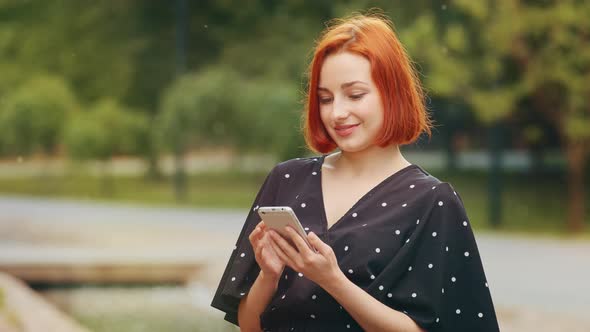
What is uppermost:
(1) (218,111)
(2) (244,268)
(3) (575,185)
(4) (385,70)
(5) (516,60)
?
(4) (385,70)

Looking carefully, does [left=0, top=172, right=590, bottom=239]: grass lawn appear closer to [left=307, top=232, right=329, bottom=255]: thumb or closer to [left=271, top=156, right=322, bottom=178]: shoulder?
[left=271, top=156, right=322, bottom=178]: shoulder

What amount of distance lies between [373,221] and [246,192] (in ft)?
28.2

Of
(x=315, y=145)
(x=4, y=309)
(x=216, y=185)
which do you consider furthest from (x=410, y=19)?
(x=315, y=145)

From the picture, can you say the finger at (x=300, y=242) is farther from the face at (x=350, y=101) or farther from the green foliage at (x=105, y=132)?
the green foliage at (x=105, y=132)

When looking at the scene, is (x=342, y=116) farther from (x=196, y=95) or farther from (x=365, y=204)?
(x=196, y=95)

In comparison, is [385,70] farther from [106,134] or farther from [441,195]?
[106,134]

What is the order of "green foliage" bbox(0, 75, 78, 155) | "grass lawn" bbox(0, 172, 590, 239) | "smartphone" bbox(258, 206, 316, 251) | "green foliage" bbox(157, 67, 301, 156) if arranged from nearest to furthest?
"smartphone" bbox(258, 206, 316, 251) < "green foliage" bbox(0, 75, 78, 155) < "grass lawn" bbox(0, 172, 590, 239) < "green foliage" bbox(157, 67, 301, 156)

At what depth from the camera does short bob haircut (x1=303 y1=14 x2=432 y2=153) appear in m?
0.99

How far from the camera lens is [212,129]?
33.0 feet

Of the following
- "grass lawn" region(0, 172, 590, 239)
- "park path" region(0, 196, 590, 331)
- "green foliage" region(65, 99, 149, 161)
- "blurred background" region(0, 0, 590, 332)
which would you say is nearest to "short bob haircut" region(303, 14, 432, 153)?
"park path" region(0, 196, 590, 331)

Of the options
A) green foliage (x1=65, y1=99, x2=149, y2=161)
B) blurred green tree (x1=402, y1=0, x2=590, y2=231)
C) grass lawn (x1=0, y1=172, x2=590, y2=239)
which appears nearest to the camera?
blurred green tree (x1=402, y1=0, x2=590, y2=231)

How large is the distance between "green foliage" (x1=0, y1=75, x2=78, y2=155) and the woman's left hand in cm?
703

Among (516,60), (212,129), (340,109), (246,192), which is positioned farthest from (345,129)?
(212,129)

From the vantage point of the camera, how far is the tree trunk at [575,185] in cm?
823
